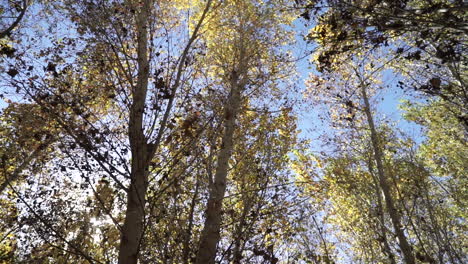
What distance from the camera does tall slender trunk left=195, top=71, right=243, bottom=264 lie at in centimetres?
459

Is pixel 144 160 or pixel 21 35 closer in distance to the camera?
pixel 144 160

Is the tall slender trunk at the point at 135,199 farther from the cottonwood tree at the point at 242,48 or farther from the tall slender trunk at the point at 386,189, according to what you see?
the tall slender trunk at the point at 386,189

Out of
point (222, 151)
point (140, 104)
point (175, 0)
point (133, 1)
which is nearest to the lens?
point (140, 104)

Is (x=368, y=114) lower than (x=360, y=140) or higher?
higher

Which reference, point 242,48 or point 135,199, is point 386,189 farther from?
point 135,199

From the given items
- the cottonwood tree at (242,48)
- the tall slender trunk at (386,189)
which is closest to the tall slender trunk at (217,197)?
the cottonwood tree at (242,48)

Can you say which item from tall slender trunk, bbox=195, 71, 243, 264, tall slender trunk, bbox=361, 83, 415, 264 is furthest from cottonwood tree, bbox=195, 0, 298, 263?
tall slender trunk, bbox=361, 83, 415, 264

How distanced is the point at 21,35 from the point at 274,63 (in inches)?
238

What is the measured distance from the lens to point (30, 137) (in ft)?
24.9

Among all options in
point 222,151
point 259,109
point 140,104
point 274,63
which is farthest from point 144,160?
point 274,63

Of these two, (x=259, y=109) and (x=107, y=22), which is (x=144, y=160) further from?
(x=259, y=109)

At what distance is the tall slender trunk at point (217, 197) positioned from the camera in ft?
15.0

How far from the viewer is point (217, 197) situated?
5.30 m

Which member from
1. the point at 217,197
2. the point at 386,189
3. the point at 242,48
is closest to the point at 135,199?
the point at 217,197
